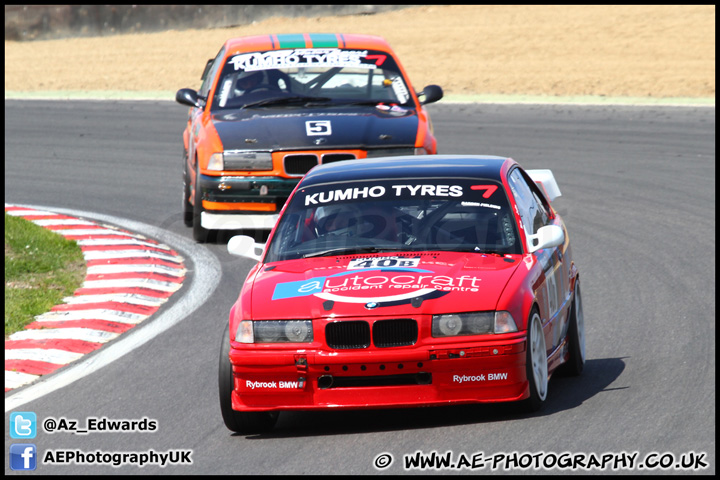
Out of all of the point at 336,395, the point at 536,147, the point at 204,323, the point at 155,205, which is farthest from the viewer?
the point at 536,147

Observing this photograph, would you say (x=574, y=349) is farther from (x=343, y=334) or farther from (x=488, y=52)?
(x=488, y=52)

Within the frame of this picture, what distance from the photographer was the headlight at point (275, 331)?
635cm

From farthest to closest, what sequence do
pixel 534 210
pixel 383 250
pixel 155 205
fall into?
1. pixel 155 205
2. pixel 534 210
3. pixel 383 250

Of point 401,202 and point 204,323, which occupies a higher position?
point 401,202

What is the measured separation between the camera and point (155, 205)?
14.7 meters

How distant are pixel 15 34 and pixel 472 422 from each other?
3386cm

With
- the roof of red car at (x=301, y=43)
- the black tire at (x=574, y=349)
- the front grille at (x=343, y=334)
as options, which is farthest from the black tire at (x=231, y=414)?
the roof of red car at (x=301, y=43)

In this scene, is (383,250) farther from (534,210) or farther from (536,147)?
(536,147)

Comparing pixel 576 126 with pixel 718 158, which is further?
pixel 576 126

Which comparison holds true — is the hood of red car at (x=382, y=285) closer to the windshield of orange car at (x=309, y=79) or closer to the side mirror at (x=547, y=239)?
the side mirror at (x=547, y=239)

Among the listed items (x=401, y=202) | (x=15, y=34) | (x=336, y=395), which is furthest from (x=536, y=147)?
(x=15, y=34)

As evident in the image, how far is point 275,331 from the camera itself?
6.40m

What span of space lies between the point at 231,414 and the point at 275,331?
478mm

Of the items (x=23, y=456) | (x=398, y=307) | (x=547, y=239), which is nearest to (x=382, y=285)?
(x=398, y=307)
